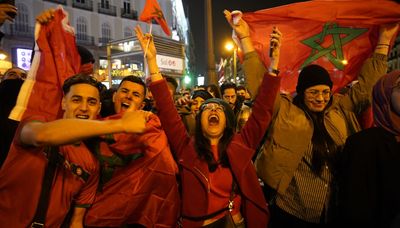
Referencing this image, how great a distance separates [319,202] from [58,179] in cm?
215

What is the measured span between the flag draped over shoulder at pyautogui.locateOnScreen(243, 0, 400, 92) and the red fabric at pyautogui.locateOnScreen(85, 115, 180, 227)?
1.73 metres

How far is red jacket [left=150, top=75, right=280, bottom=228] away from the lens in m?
2.65

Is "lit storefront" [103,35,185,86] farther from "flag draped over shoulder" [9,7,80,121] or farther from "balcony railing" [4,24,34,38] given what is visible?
"balcony railing" [4,24,34,38]

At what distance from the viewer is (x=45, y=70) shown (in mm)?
2424

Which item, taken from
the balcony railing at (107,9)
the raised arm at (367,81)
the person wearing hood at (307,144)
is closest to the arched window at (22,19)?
the balcony railing at (107,9)

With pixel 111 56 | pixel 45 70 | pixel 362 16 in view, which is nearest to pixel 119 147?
pixel 45 70

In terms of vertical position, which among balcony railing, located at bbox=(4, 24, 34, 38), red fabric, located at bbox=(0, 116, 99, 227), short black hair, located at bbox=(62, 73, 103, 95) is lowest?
red fabric, located at bbox=(0, 116, 99, 227)

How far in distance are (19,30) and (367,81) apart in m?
37.3

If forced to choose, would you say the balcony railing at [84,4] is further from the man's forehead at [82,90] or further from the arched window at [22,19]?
the man's forehead at [82,90]

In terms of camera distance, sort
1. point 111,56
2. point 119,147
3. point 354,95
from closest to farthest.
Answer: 1. point 119,147
2. point 354,95
3. point 111,56

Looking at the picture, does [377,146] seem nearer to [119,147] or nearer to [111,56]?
[119,147]

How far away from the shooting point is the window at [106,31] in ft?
138

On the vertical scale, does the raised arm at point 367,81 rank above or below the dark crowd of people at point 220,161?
above

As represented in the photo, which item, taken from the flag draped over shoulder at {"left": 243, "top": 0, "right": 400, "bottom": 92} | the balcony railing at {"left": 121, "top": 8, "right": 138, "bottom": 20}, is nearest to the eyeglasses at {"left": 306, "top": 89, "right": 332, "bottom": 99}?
the flag draped over shoulder at {"left": 243, "top": 0, "right": 400, "bottom": 92}
